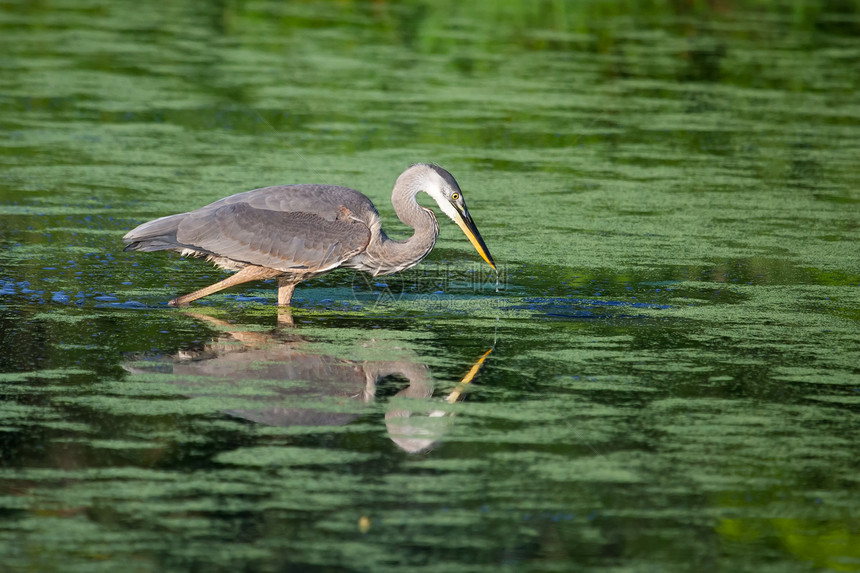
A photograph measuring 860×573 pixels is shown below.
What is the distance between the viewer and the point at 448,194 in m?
6.81

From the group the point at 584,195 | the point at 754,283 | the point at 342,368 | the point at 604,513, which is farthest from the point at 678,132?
the point at 604,513

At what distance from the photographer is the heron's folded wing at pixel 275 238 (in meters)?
6.52

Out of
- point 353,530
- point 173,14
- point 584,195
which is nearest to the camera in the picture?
point 353,530

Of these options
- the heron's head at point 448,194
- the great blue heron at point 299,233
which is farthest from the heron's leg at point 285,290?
the heron's head at point 448,194

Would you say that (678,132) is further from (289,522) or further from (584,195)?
(289,522)

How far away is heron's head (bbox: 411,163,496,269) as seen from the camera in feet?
22.3

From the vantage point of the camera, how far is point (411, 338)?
6.00 m

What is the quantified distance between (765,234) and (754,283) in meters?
1.28

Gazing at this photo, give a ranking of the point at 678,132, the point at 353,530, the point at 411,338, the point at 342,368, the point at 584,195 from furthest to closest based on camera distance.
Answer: the point at 678,132
the point at 584,195
the point at 411,338
the point at 342,368
the point at 353,530

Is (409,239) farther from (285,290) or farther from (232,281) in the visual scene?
(232,281)

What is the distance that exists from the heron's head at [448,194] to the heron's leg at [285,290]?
94 centimetres

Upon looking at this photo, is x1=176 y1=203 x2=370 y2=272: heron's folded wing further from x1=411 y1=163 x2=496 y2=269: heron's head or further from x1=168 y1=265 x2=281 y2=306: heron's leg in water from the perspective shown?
x1=411 y1=163 x2=496 y2=269: heron's head

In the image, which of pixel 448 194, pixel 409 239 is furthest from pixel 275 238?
pixel 448 194

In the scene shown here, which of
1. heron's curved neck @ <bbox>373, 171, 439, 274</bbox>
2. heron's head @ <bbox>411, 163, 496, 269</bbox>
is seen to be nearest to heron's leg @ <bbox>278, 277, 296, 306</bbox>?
heron's curved neck @ <bbox>373, 171, 439, 274</bbox>
